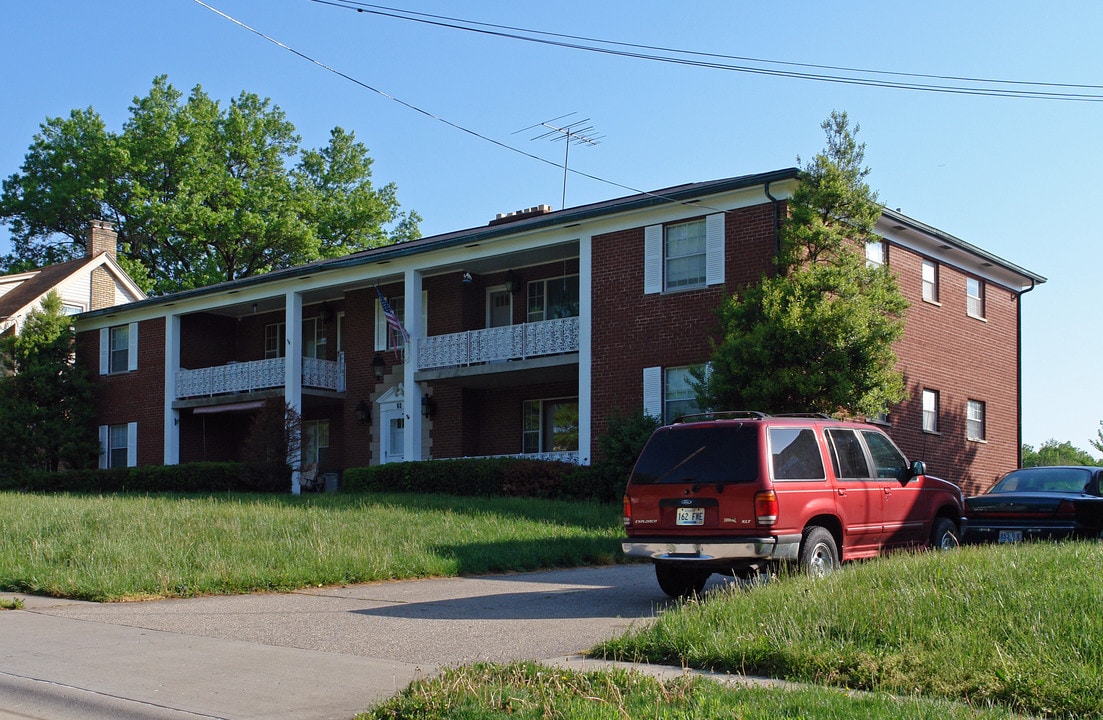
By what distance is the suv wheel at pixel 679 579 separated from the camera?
473 inches

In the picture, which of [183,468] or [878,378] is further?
[183,468]

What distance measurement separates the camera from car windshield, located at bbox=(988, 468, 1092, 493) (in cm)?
1636

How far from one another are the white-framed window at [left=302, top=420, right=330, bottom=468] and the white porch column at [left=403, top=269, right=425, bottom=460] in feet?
16.7

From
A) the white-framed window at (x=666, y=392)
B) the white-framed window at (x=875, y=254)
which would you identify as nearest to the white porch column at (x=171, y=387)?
the white-framed window at (x=666, y=392)

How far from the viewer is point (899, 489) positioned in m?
13.0

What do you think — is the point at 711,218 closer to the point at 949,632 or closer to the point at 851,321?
the point at 851,321

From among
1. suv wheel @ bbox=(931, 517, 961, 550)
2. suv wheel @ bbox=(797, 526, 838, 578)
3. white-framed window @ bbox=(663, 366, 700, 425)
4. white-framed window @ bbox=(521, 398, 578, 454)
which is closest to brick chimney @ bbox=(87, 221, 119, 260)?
white-framed window @ bbox=(521, 398, 578, 454)

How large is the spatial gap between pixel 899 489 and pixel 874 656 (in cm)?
589

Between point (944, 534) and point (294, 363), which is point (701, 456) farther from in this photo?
point (294, 363)

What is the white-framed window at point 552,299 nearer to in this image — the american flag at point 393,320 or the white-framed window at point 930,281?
the american flag at point 393,320

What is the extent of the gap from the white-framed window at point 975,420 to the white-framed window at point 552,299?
9.70m

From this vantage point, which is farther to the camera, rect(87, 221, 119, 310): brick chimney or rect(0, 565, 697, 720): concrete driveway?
rect(87, 221, 119, 310): brick chimney

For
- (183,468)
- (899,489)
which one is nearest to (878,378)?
A: (899,489)

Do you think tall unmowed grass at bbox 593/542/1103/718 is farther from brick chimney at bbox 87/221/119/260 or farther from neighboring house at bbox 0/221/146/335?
brick chimney at bbox 87/221/119/260
